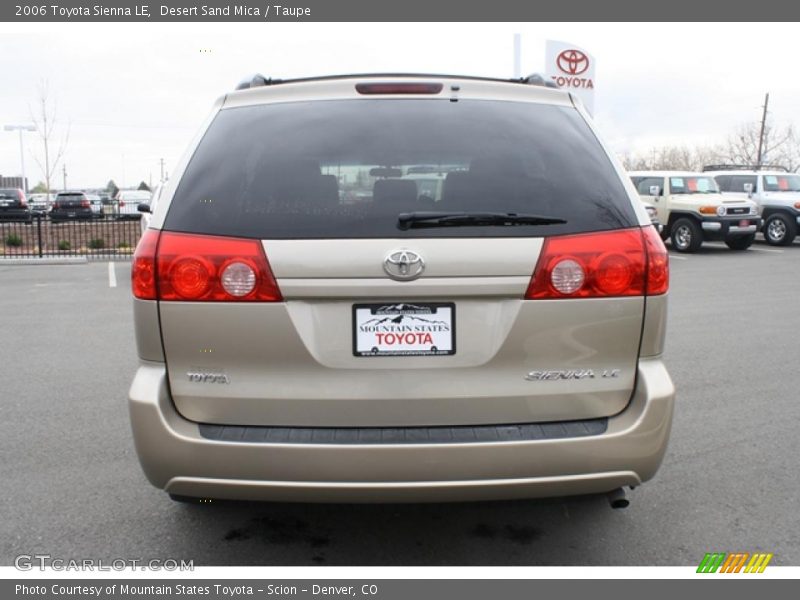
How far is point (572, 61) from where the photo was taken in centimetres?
2066

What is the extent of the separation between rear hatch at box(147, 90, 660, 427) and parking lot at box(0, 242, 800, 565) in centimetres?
59

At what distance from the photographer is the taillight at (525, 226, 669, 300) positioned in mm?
2660

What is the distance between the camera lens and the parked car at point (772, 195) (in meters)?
20.8

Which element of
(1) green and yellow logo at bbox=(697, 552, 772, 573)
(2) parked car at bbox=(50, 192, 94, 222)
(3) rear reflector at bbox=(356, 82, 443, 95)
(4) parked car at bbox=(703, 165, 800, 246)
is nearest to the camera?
(3) rear reflector at bbox=(356, 82, 443, 95)

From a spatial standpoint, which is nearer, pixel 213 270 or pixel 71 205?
pixel 213 270

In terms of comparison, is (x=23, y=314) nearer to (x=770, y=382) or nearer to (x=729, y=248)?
(x=770, y=382)

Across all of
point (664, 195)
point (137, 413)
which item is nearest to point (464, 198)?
point (137, 413)

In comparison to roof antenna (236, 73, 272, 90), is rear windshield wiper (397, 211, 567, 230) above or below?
below

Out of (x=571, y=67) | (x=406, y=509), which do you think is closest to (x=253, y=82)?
(x=406, y=509)

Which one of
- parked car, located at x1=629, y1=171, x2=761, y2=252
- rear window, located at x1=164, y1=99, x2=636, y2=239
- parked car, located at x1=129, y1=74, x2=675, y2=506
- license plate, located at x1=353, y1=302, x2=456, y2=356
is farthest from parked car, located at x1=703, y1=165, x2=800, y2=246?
license plate, located at x1=353, y1=302, x2=456, y2=356

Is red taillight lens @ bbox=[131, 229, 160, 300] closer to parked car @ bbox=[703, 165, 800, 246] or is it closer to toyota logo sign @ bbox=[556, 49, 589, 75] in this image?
toyota logo sign @ bbox=[556, 49, 589, 75]

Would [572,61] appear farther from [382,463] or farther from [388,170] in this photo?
[382,463]

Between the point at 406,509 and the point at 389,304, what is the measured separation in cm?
143

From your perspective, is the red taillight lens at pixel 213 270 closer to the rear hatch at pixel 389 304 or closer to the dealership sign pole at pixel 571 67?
the rear hatch at pixel 389 304
